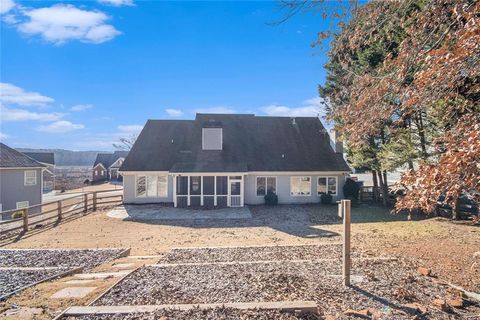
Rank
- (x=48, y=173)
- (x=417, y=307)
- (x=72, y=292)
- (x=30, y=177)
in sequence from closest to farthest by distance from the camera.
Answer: (x=417, y=307)
(x=72, y=292)
(x=30, y=177)
(x=48, y=173)

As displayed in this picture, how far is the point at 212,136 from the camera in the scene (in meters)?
21.9

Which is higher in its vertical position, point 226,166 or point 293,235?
point 226,166

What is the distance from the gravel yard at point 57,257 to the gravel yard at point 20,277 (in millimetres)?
750

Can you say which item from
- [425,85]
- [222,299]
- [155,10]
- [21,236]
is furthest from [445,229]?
[21,236]

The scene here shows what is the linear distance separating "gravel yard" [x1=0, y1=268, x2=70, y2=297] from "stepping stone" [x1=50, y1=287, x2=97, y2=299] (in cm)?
107

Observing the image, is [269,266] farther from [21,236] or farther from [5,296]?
[21,236]

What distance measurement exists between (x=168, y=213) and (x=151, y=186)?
3.76 meters

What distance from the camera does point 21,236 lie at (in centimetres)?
1253

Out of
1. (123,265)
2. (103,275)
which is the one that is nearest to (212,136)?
(123,265)

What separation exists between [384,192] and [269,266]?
16121 millimetres

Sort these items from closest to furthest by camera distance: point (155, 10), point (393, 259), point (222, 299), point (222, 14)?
1. point (222, 299)
2. point (393, 259)
3. point (222, 14)
4. point (155, 10)

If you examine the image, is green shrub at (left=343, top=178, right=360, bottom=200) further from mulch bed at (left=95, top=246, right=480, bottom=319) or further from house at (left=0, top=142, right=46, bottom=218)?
house at (left=0, top=142, right=46, bottom=218)

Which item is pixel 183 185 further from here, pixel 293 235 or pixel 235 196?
pixel 293 235

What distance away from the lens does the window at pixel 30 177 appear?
24758mm
